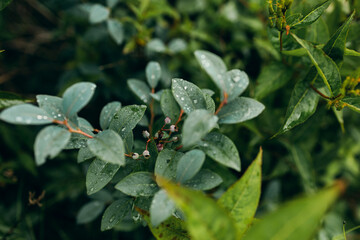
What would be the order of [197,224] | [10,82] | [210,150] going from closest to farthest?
1. [197,224]
2. [210,150]
3. [10,82]

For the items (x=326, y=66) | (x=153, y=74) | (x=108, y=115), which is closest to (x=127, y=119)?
(x=108, y=115)

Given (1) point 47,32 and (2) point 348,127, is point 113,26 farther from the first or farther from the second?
(2) point 348,127

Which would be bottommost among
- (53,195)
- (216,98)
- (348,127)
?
(53,195)

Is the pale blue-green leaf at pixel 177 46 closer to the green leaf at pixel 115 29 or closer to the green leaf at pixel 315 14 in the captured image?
the green leaf at pixel 115 29

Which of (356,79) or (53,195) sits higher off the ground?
(356,79)

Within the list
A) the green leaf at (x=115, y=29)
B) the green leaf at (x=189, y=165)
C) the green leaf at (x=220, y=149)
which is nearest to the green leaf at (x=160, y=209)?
the green leaf at (x=189, y=165)

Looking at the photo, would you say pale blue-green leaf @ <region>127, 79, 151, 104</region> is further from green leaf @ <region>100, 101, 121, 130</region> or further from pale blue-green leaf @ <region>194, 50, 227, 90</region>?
pale blue-green leaf @ <region>194, 50, 227, 90</region>

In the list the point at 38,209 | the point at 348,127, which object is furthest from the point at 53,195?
the point at 348,127

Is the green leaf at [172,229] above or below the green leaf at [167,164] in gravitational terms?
below
